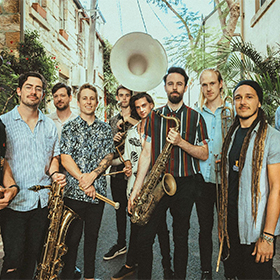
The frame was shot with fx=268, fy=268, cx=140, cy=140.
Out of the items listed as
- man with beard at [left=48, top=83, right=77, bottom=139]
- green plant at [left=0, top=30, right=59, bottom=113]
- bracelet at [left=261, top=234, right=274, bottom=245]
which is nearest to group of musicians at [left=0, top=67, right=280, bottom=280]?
bracelet at [left=261, top=234, right=274, bottom=245]

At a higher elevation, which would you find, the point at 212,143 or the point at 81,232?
the point at 212,143

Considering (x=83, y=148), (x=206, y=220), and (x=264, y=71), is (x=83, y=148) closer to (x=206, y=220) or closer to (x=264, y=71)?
(x=206, y=220)

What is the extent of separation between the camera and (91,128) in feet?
8.49

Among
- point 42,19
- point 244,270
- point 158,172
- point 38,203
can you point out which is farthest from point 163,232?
point 42,19

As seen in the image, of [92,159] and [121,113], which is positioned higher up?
[121,113]

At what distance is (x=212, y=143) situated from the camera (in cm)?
277

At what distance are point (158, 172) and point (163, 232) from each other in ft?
2.27

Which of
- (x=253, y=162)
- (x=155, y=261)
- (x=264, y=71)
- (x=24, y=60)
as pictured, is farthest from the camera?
(x=24, y=60)

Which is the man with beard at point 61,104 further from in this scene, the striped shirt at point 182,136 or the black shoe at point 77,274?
the black shoe at point 77,274

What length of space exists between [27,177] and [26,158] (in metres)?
0.15

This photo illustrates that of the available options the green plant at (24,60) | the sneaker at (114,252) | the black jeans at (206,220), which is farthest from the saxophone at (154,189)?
the green plant at (24,60)

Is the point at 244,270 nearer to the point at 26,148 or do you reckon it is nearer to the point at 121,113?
the point at 26,148

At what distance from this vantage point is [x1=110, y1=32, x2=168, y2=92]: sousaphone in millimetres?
3148

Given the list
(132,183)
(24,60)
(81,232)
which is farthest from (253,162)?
(24,60)
